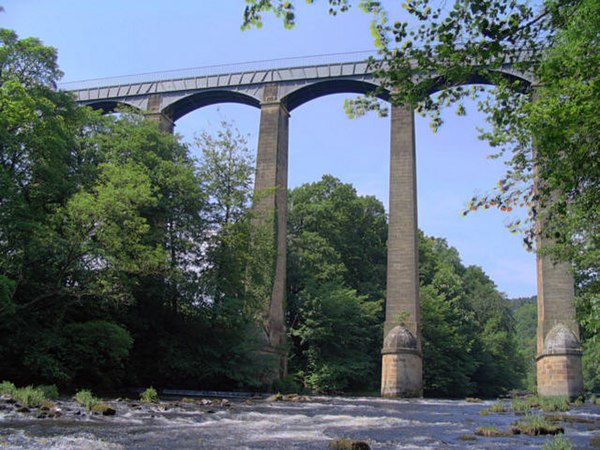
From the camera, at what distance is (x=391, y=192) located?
26.3 metres

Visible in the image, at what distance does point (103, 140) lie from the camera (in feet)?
74.4

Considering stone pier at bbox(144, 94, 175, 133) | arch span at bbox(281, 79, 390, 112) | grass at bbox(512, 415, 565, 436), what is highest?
arch span at bbox(281, 79, 390, 112)

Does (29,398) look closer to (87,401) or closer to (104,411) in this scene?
(87,401)

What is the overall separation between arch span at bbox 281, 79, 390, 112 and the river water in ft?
63.9

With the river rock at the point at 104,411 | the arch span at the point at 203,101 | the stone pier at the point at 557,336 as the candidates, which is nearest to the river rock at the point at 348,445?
the river rock at the point at 104,411

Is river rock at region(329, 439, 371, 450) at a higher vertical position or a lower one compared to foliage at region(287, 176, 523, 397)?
lower

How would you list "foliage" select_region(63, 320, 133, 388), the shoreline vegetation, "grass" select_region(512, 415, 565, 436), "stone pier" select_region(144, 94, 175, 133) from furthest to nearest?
"stone pier" select_region(144, 94, 175, 133) < "foliage" select_region(63, 320, 133, 388) < "grass" select_region(512, 415, 565, 436) < the shoreline vegetation

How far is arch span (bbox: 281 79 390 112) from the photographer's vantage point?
2914 cm

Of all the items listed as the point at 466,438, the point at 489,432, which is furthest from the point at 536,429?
the point at 466,438

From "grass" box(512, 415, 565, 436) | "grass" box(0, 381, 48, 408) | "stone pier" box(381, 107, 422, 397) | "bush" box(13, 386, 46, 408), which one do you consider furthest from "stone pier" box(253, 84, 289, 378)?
"grass" box(512, 415, 565, 436)

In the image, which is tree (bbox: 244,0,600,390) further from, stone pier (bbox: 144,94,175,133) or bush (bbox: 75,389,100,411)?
stone pier (bbox: 144,94,175,133)

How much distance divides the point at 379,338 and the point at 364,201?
1088 cm

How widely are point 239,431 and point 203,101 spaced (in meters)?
25.3

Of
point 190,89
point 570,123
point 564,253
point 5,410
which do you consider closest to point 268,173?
point 190,89
